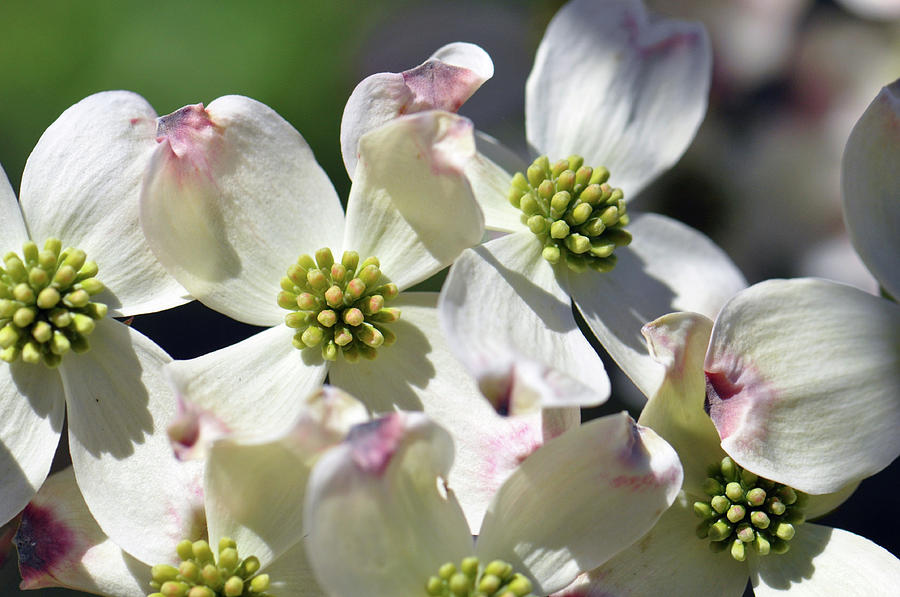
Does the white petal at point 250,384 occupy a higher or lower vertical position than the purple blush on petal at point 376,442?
lower

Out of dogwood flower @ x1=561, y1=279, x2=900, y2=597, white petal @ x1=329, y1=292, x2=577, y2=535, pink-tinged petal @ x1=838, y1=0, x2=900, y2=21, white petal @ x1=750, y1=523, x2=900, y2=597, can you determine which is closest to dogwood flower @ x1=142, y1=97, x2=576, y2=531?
white petal @ x1=329, y1=292, x2=577, y2=535

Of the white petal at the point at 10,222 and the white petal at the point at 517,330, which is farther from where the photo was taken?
the white petal at the point at 10,222

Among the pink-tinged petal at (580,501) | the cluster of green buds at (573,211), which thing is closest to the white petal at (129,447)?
the pink-tinged petal at (580,501)

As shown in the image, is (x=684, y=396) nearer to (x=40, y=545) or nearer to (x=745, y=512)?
(x=745, y=512)

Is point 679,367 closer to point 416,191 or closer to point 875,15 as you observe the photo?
point 416,191

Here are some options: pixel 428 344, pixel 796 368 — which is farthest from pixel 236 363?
pixel 796 368

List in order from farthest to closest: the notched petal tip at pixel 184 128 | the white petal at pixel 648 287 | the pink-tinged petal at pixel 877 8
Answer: the pink-tinged petal at pixel 877 8 < the white petal at pixel 648 287 < the notched petal tip at pixel 184 128

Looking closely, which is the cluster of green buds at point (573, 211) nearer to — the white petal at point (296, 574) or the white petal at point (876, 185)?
the white petal at point (876, 185)
